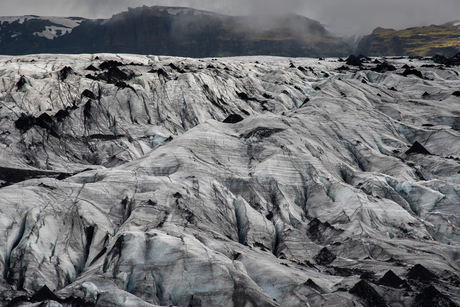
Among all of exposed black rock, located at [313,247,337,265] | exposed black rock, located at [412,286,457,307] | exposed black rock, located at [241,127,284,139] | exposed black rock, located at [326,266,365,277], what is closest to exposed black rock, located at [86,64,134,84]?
exposed black rock, located at [241,127,284,139]

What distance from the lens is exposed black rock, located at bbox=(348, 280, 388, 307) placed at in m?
23.0

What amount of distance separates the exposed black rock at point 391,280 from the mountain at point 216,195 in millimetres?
88

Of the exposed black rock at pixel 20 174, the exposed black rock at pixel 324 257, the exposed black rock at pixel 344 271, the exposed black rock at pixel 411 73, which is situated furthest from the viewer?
the exposed black rock at pixel 411 73

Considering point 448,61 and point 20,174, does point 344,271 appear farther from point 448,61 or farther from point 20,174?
point 448,61

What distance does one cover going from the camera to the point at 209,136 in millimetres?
43094

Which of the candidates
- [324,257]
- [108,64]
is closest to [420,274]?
[324,257]

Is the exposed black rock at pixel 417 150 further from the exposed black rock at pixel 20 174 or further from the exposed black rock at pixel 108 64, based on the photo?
the exposed black rock at pixel 108 64

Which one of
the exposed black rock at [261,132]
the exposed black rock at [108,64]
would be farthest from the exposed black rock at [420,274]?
the exposed black rock at [108,64]

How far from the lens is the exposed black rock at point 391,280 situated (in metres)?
24.9

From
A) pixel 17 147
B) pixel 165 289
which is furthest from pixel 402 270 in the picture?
pixel 17 147

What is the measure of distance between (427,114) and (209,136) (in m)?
39.7

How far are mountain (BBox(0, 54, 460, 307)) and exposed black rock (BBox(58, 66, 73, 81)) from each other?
0.25 m

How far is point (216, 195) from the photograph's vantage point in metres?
34.6

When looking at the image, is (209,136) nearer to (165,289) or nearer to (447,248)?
(165,289)
